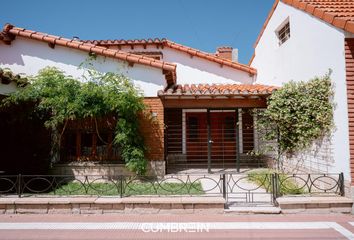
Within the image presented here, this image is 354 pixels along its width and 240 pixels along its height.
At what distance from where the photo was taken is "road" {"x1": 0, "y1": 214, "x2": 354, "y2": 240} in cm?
495

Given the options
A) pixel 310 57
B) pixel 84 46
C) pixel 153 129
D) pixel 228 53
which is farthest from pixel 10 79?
pixel 228 53

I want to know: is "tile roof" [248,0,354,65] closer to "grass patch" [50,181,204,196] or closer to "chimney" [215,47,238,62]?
"grass patch" [50,181,204,196]

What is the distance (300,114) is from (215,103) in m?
3.07

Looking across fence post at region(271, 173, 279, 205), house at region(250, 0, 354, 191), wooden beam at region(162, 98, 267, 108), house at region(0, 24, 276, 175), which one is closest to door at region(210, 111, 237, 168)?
house at region(0, 24, 276, 175)

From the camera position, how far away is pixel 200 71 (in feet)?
47.7

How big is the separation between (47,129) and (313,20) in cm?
929

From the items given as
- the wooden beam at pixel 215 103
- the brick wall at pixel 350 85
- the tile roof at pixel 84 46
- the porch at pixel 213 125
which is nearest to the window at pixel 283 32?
the porch at pixel 213 125

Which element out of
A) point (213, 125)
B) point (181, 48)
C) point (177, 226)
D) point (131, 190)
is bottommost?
point (177, 226)

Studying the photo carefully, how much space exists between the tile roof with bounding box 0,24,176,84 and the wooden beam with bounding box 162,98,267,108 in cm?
100

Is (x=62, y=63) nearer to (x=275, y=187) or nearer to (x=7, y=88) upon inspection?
(x=7, y=88)

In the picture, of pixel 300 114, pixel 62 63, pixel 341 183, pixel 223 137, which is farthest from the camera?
pixel 223 137

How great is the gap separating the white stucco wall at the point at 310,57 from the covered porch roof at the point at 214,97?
132 centimetres

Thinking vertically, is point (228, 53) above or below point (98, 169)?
above

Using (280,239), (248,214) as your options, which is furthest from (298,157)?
(280,239)
